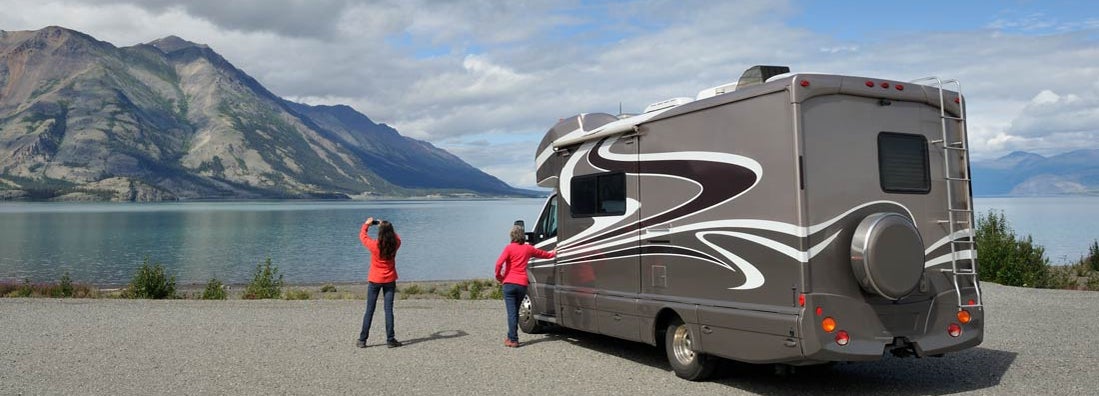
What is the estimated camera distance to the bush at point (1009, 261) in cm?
2058

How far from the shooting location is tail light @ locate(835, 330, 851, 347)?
23.7 ft

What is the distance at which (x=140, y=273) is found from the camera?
20.4 m

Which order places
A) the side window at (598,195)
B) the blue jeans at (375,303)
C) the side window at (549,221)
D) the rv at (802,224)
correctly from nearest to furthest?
1. the rv at (802,224)
2. the side window at (598,195)
3. the blue jeans at (375,303)
4. the side window at (549,221)

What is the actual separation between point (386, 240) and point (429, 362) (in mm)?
1886

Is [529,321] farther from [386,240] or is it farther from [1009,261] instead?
[1009,261]

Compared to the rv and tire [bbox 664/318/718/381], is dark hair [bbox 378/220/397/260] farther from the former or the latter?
tire [bbox 664/318/718/381]

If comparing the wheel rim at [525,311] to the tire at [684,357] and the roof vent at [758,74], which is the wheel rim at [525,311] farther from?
the roof vent at [758,74]

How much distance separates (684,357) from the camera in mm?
8812

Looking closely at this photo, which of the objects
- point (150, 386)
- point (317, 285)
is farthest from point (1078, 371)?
point (317, 285)

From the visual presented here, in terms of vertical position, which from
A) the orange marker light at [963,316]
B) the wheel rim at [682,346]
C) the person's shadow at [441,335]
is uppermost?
the orange marker light at [963,316]

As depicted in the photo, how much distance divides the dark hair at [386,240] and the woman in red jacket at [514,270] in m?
1.50

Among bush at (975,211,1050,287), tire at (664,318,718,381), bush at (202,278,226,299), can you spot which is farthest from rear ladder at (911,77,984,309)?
bush at (202,278,226,299)

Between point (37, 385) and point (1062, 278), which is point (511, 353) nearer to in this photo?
point (37, 385)

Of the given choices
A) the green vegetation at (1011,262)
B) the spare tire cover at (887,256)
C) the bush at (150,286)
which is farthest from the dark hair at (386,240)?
the green vegetation at (1011,262)
